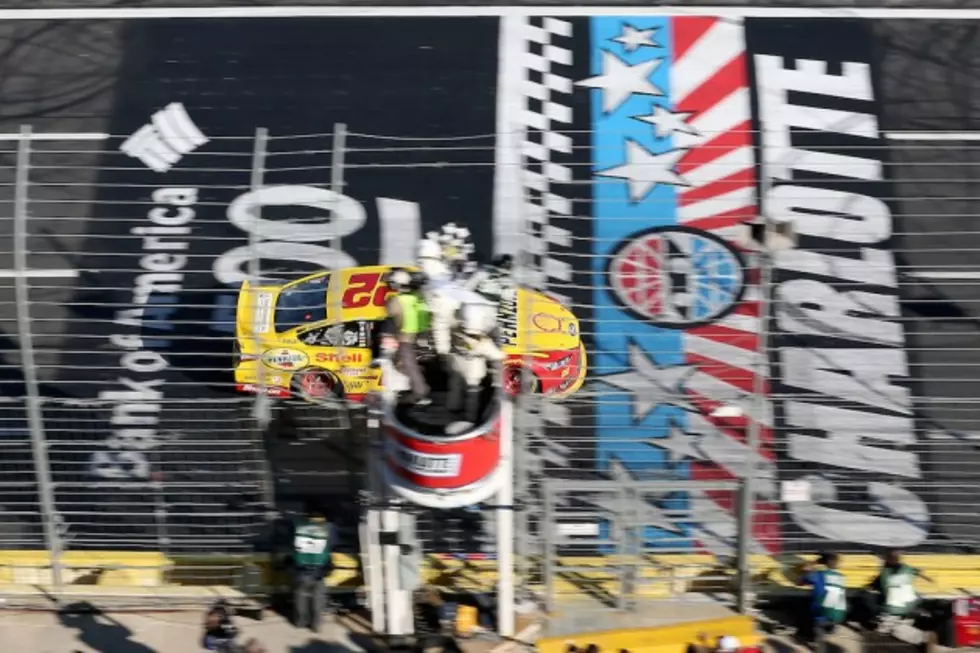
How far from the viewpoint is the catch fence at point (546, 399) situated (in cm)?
1023

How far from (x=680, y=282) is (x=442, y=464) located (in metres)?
4.81

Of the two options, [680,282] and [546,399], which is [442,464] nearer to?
[546,399]

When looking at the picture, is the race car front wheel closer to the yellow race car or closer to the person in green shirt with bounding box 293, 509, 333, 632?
the yellow race car

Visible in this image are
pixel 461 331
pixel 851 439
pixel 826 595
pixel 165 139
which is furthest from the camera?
pixel 165 139

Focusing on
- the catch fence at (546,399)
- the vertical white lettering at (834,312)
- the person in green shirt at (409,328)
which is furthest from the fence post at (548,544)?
the vertical white lettering at (834,312)

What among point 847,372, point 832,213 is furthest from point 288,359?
point 832,213

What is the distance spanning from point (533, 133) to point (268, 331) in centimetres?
472

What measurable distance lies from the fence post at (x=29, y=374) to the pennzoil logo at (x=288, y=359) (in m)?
2.93

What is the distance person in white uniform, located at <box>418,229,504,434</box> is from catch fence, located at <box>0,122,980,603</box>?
50 cm

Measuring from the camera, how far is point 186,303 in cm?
1398

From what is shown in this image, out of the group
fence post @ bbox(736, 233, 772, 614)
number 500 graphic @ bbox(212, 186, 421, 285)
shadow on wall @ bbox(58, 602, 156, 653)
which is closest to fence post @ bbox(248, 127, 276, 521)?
shadow on wall @ bbox(58, 602, 156, 653)

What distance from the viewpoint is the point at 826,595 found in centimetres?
973

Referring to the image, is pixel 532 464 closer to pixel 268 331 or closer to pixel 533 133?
pixel 268 331

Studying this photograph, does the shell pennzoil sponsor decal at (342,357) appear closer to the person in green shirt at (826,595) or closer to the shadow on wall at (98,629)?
the shadow on wall at (98,629)
